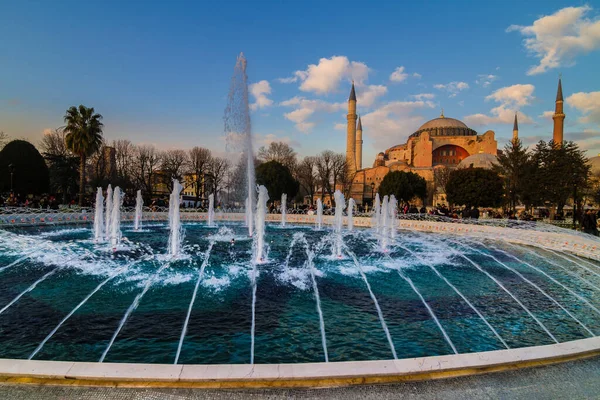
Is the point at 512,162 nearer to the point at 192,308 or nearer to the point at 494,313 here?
the point at 494,313

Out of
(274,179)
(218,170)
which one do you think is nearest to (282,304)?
(274,179)

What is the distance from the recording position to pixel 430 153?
79750 mm

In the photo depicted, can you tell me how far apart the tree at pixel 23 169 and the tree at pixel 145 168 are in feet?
31.6

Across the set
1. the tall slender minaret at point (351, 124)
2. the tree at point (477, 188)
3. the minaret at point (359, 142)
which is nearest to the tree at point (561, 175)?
the tree at point (477, 188)

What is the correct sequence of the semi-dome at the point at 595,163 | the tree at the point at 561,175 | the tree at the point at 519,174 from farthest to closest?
the semi-dome at the point at 595,163, the tree at the point at 519,174, the tree at the point at 561,175

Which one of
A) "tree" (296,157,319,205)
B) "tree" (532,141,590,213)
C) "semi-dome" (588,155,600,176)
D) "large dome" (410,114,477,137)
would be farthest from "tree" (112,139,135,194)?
"semi-dome" (588,155,600,176)

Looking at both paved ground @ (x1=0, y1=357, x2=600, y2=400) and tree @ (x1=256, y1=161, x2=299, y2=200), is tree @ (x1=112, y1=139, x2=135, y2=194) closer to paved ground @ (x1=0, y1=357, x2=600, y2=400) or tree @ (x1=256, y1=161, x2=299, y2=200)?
tree @ (x1=256, y1=161, x2=299, y2=200)

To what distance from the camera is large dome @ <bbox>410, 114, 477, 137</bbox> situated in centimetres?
8594

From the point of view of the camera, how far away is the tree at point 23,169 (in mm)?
32281

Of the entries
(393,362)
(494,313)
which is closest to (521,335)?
(494,313)

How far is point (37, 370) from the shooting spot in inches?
131

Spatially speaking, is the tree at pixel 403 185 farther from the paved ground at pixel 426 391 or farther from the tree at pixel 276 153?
the paved ground at pixel 426 391

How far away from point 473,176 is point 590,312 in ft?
104

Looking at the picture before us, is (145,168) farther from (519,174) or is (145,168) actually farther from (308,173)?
(519,174)
